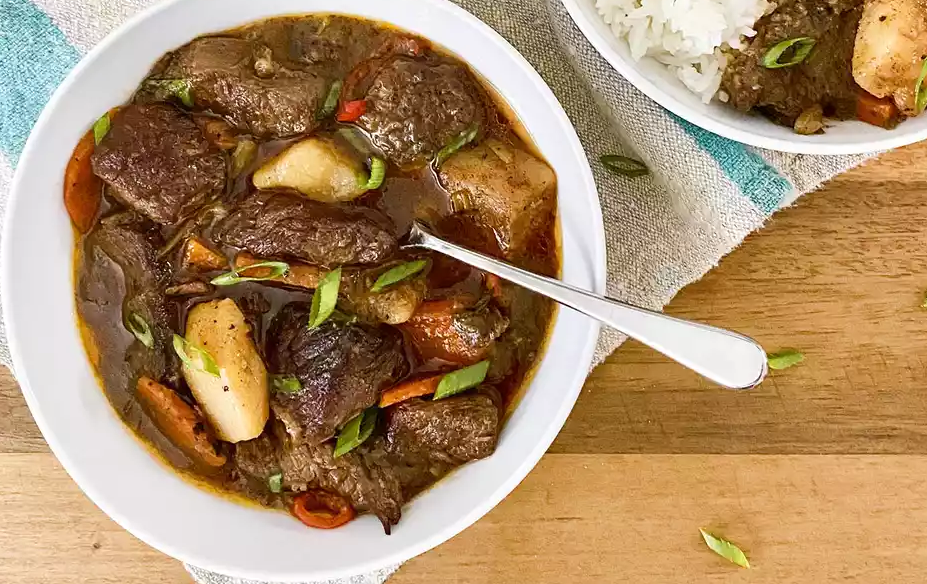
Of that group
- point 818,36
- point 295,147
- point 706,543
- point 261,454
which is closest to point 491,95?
point 295,147

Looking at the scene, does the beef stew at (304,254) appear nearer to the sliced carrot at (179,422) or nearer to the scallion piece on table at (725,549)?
the sliced carrot at (179,422)

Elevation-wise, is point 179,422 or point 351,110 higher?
point 351,110

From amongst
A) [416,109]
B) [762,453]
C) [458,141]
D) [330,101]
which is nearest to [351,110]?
[330,101]

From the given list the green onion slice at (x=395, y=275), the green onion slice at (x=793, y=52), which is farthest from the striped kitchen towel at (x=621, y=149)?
the green onion slice at (x=395, y=275)

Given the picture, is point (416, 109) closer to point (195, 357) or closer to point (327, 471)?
point (195, 357)

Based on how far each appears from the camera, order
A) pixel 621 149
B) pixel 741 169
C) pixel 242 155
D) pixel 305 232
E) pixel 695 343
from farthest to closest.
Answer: pixel 621 149
pixel 741 169
pixel 242 155
pixel 305 232
pixel 695 343

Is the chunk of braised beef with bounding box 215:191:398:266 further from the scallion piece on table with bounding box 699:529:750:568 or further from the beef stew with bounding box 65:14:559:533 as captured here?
the scallion piece on table with bounding box 699:529:750:568
